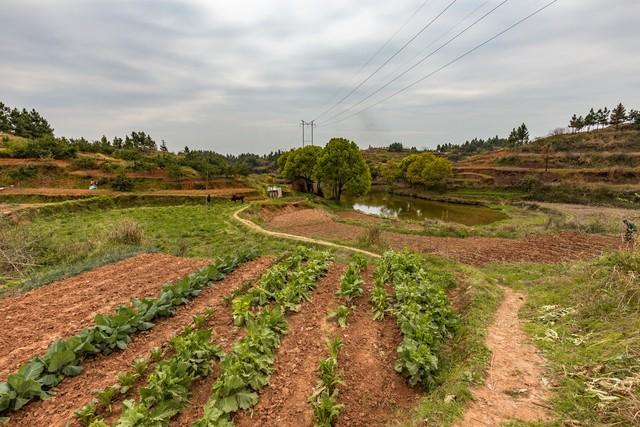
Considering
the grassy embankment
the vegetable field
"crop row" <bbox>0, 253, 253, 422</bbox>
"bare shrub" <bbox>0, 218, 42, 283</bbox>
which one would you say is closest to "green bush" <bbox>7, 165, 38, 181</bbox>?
the grassy embankment

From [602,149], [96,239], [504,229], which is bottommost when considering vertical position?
[504,229]

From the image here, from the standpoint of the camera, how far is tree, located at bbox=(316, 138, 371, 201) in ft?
144

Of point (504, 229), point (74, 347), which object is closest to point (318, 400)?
point (74, 347)

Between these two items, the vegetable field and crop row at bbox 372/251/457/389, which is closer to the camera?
the vegetable field

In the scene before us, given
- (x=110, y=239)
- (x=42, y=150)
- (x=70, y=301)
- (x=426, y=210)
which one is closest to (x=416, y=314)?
(x=70, y=301)

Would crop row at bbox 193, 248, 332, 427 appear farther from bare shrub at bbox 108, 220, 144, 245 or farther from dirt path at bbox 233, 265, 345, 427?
bare shrub at bbox 108, 220, 144, 245

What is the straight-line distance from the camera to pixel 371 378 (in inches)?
219

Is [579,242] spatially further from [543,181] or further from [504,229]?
[543,181]

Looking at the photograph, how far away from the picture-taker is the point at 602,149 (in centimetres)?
6850

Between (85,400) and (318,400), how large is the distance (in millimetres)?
3558

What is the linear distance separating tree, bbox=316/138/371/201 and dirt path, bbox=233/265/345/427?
3672cm

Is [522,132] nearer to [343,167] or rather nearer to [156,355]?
[343,167]

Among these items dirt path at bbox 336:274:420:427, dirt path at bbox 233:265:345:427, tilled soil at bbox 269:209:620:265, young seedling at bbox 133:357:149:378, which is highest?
young seedling at bbox 133:357:149:378

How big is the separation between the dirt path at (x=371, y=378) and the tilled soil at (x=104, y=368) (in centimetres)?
264
